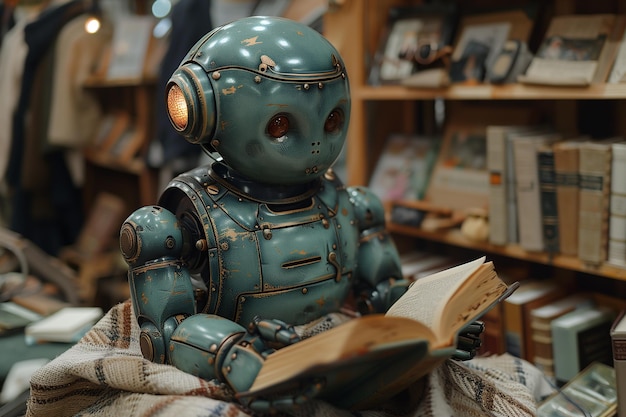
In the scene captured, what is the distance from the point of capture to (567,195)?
63.7 inches

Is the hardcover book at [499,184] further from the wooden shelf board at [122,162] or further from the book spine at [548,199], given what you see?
the wooden shelf board at [122,162]

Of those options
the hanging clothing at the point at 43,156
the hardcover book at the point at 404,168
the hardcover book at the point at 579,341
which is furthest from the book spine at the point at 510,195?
the hanging clothing at the point at 43,156

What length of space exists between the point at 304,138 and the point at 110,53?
7.98 ft

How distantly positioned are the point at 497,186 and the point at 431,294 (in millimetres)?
820

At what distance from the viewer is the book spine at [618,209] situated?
4.96ft

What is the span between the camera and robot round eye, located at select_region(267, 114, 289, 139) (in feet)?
3.67

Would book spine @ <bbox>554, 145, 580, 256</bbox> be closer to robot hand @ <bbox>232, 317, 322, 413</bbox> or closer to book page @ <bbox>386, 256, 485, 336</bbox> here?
book page @ <bbox>386, 256, 485, 336</bbox>

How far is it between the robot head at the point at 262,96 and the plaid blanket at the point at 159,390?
0.95 ft

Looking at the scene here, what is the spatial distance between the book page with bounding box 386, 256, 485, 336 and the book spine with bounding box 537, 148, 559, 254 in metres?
0.68

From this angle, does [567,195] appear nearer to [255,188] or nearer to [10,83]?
[255,188]

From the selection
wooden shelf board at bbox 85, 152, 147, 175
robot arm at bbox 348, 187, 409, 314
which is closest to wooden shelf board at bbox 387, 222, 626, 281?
robot arm at bbox 348, 187, 409, 314

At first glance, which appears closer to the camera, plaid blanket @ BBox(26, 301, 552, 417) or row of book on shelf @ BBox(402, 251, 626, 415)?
plaid blanket @ BBox(26, 301, 552, 417)

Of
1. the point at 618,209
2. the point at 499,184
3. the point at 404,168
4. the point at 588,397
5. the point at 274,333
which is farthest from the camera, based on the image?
the point at 404,168

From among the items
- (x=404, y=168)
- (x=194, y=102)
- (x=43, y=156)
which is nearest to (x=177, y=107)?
(x=194, y=102)
